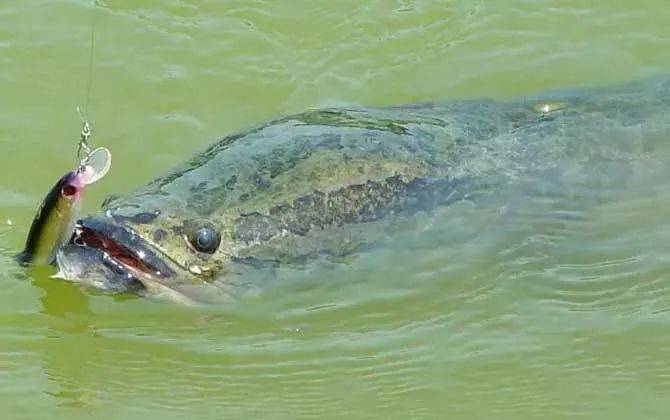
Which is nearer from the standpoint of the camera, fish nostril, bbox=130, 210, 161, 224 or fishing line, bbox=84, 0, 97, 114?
fish nostril, bbox=130, 210, 161, 224

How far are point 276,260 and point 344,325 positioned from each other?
411 millimetres

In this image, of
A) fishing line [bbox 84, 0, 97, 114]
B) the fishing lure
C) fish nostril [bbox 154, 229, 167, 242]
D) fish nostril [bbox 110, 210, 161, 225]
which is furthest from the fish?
fishing line [bbox 84, 0, 97, 114]

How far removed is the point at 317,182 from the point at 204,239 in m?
0.56

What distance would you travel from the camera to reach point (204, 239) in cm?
496

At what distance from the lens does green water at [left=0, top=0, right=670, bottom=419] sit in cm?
492

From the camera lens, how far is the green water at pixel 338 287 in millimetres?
4918

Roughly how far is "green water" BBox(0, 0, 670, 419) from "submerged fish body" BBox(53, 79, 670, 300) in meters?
0.15

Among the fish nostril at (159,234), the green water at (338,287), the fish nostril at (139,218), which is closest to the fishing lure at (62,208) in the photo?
the fish nostril at (139,218)

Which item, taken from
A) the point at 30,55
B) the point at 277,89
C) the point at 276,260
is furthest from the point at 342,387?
the point at 30,55

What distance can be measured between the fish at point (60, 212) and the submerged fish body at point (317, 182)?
7 centimetres

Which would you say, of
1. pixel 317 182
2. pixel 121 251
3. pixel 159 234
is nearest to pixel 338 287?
pixel 317 182

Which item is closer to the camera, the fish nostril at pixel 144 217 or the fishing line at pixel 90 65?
A: the fish nostril at pixel 144 217

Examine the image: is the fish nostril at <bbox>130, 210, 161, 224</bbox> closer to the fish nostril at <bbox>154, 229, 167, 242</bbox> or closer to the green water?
the fish nostril at <bbox>154, 229, 167, 242</bbox>

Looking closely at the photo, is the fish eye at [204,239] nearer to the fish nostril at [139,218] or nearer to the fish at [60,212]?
the fish nostril at [139,218]
